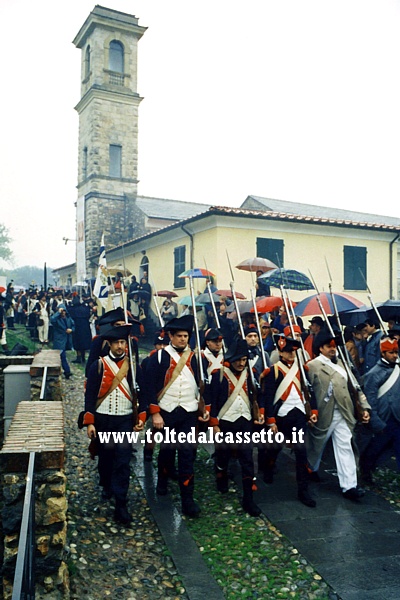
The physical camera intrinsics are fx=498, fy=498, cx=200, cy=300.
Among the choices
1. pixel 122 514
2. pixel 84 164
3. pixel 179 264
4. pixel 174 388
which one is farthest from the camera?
pixel 84 164

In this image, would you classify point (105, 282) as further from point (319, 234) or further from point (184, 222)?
point (319, 234)

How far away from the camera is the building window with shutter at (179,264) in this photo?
19141 millimetres

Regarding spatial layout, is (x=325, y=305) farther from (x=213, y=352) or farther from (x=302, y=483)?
(x=302, y=483)

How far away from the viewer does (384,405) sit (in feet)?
19.7

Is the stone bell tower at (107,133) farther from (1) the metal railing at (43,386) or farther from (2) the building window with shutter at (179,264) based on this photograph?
(1) the metal railing at (43,386)

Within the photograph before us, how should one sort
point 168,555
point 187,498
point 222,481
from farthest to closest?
1. point 222,481
2. point 187,498
3. point 168,555

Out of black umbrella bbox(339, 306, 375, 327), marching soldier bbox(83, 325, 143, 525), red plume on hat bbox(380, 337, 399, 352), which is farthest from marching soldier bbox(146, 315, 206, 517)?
black umbrella bbox(339, 306, 375, 327)

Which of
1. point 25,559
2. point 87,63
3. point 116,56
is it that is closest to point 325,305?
point 25,559

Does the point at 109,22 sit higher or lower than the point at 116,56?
higher

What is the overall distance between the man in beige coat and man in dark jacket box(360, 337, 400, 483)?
0.18 m

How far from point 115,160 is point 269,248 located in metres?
16.4

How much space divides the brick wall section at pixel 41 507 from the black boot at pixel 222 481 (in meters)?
2.46

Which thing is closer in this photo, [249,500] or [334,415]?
[249,500]

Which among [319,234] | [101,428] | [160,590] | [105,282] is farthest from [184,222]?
[160,590]
